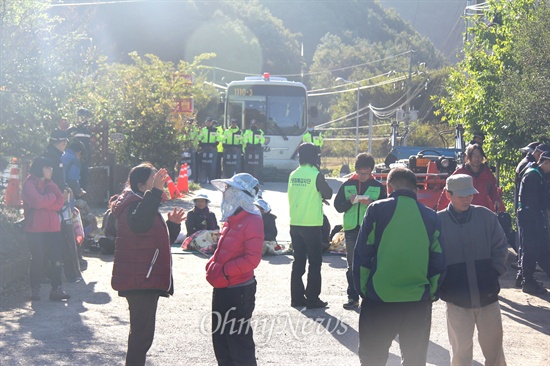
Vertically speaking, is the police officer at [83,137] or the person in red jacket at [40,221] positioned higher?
the police officer at [83,137]

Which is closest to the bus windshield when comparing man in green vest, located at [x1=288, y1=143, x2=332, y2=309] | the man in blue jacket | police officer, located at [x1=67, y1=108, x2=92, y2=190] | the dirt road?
police officer, located at [x1=67, y1=108, x2=92, y2=190]

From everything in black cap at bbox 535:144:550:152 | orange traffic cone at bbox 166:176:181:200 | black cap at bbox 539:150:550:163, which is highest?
black cap at bbox 535:144:550:152

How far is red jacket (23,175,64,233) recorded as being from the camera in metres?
9.58

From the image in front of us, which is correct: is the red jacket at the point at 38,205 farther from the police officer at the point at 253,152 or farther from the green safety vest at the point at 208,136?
the green safety vest at the point at 208,136

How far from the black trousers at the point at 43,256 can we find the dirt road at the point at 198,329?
0.29 metres

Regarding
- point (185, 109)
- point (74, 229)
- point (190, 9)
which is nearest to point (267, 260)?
point (74, 229)

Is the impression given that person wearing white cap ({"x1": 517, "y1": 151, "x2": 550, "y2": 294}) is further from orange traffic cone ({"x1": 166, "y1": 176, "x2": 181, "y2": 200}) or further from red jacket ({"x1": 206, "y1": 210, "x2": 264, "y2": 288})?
orange traffic cone ({"x1": 166, "y1": 176, "x2": 181, "y2": 200})

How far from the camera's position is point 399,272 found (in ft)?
18.0

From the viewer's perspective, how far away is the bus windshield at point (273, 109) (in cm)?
2802

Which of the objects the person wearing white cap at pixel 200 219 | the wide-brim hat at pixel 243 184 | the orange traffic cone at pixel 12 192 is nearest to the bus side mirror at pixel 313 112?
the person wearing white cap at pixel 200 219

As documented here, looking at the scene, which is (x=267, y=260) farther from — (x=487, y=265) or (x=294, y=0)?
(x=294, y=0)

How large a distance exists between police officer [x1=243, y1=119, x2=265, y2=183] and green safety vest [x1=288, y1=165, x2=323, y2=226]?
52.2 ft

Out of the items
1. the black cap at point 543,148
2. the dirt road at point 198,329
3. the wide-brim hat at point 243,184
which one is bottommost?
the dirt road at point 198,329

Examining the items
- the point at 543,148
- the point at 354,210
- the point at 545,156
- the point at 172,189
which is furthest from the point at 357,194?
the point at 172,189
